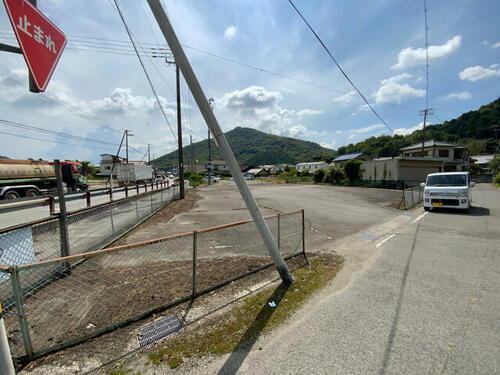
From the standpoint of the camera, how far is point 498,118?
210 feet

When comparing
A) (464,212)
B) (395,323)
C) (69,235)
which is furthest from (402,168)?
(69,235)

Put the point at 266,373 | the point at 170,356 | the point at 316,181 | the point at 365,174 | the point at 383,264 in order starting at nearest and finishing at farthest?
the point at 266,373, the point at 170,356, the point at 383,264, the point at 365,174, the point at 316,181

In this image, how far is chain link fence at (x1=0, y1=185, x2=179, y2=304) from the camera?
320 centimetres

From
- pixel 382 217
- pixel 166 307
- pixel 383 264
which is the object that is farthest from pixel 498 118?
pixel 166 307

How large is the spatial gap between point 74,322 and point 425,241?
8.13 meters

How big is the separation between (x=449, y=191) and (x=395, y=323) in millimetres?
10315

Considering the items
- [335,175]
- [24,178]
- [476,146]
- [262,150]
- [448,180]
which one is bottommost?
[335,175]

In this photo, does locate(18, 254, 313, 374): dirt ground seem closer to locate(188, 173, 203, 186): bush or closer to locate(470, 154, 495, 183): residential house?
locate(188, 173, 203, 186): bush

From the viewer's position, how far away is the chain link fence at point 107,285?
251 cm

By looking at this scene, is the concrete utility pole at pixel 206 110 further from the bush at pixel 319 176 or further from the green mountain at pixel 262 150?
the green mountain at pixel 262 150

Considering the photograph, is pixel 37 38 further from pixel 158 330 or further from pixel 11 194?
pixel 11 194

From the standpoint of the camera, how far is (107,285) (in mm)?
3910

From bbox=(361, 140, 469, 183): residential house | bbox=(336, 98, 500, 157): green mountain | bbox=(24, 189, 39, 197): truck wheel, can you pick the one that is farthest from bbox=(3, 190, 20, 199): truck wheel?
bbox=(336, 98, 500, 157): green mountain

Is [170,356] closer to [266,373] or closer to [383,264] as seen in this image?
[266,373]
